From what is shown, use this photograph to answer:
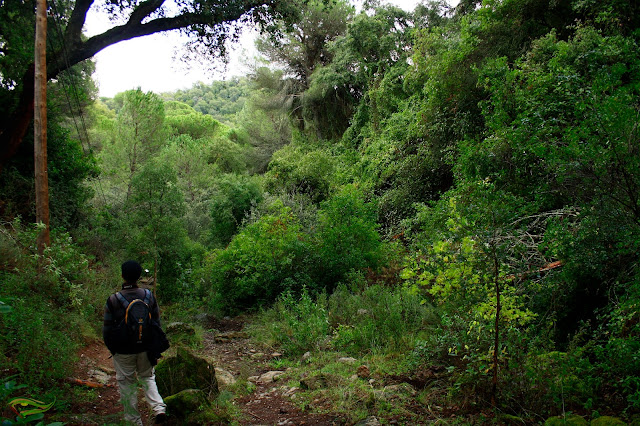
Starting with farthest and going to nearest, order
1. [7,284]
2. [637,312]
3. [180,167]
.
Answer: [180,167]
[7,284]
[637,312]

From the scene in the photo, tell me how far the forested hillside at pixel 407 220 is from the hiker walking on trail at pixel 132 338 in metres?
0.85

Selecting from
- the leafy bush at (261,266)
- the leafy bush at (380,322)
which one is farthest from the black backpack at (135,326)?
the leafy bush at (261,266)

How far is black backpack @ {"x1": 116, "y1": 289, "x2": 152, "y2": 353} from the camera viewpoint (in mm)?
3670

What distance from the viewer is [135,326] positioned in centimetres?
367

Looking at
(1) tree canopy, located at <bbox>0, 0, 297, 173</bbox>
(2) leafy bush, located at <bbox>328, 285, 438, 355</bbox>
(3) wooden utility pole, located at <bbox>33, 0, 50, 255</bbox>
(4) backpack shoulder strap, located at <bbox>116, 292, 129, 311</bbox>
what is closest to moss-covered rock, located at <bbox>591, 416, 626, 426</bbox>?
(2) leafy bush, located at <bbox>328, 285, 438, 355</bbox>

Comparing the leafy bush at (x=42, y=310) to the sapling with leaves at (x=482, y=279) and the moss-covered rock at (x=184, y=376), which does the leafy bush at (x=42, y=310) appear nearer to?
the moss-covered rock at (x=184, y=376)

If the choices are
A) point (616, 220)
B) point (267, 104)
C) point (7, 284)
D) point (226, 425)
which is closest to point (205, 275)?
point (7, 284)

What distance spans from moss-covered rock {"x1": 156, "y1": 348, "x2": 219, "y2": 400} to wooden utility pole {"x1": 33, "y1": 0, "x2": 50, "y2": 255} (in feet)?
13.0

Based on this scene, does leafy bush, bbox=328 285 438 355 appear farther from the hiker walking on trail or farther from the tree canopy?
the tree canopy

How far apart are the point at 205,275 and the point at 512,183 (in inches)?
419

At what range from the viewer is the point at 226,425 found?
4.03 m

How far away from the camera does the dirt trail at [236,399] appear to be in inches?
163

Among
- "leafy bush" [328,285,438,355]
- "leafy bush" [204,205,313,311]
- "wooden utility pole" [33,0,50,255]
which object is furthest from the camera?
"leafy bush" [204,205,313,311]

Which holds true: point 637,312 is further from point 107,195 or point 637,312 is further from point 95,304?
point 107,195
